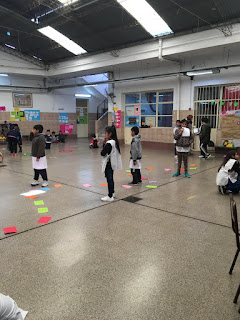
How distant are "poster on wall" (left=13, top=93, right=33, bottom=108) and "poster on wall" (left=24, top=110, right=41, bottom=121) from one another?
44cm

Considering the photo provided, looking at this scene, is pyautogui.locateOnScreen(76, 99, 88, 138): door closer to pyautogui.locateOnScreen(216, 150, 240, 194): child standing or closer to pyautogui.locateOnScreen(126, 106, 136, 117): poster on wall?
pyautogui.locateOnScreen(126, 106, 136, 117): poster on wall

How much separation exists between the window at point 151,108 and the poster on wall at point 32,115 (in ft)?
24.2

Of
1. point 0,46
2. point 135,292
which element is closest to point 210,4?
point 135,292

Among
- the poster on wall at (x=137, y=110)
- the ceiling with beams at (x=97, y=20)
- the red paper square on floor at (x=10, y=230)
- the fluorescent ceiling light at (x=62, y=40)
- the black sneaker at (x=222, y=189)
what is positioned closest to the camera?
the red paper square on floor at (x=10, y=230)

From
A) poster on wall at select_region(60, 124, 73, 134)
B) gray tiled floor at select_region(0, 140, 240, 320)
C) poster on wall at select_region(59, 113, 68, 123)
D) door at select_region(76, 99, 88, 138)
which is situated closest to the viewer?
gray tiled floor at select_region(0, 140, 240, 320)

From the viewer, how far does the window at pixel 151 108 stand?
1455 centimetres

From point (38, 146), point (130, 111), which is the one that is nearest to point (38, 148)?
point (38, 146)

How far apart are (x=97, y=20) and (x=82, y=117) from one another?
11722mm

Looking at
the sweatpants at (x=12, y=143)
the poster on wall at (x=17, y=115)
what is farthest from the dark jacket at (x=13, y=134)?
the poster on wall at (x=17, y=115)

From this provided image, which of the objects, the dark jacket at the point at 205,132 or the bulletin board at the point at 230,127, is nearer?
the dark jacket at the point at 205,132

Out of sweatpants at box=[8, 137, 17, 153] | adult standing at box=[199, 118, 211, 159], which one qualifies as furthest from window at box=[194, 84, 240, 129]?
sweatpants at box=[8, 137, 17, 153]

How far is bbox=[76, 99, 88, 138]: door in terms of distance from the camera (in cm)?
2248

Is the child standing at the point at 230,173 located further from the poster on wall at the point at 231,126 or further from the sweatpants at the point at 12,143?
the sweatpants at the point at 12,143

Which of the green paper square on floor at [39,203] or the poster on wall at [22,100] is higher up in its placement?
the poster on wall at [22,100]
